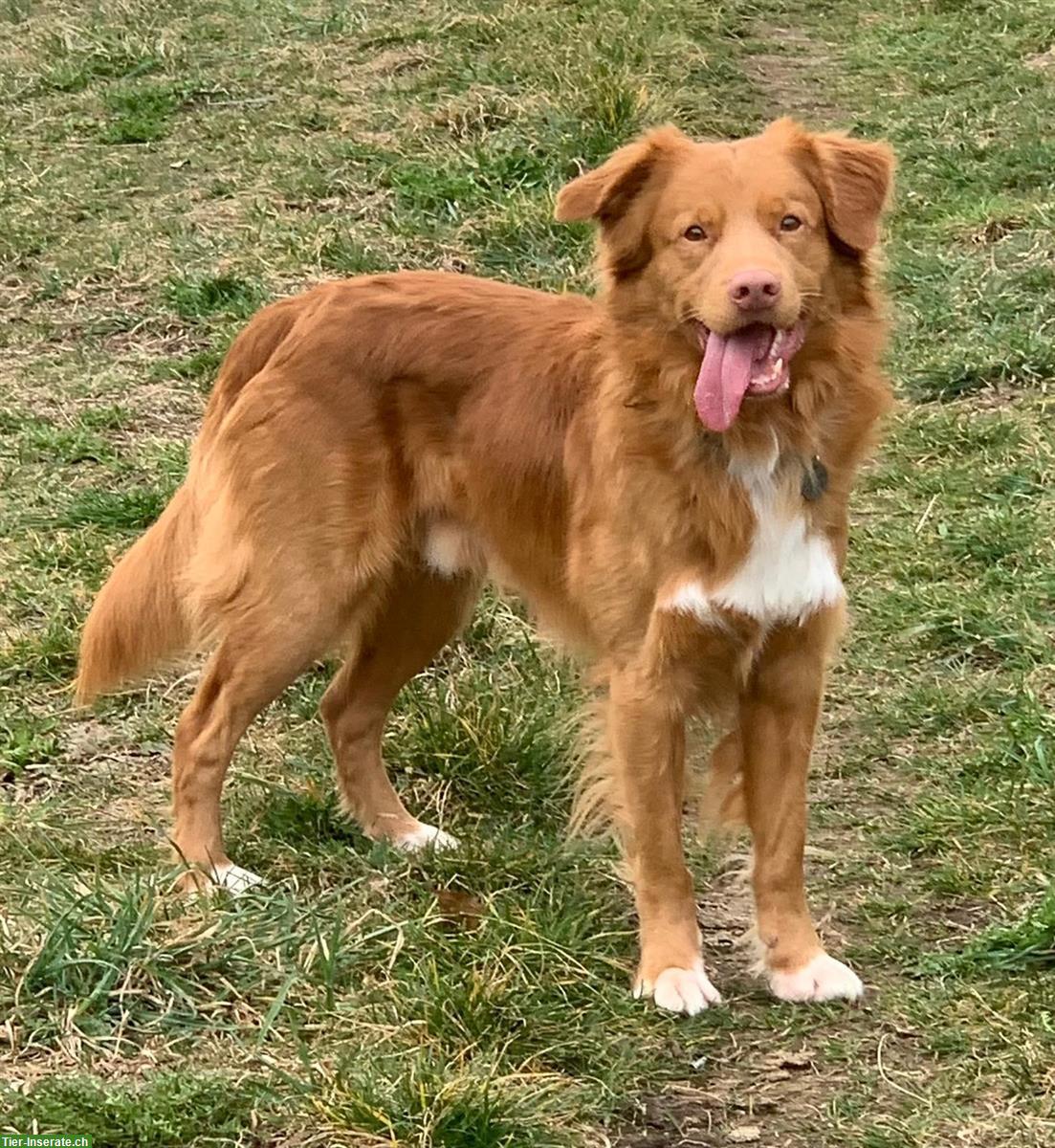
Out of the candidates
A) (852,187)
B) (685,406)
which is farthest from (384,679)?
(852,187)

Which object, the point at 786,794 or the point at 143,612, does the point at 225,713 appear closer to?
the point at 143,612

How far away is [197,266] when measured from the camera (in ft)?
25.4

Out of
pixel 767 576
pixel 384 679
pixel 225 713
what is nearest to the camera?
pixel 767 576

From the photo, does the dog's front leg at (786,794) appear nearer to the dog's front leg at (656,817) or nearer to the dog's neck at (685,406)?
the dog's front leg at (656,817)

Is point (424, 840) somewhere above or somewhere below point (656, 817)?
below

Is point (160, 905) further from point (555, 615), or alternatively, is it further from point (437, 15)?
point (437, 15)

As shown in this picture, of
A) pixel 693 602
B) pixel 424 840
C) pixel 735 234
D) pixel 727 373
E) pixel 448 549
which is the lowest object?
pixel 424 840

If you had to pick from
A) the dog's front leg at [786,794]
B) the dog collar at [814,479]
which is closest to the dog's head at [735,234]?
the dog collar at [814,479]

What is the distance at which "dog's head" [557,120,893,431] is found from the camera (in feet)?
10.6

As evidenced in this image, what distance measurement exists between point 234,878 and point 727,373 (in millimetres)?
1577

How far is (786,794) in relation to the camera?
3.57m

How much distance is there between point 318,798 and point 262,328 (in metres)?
1.16

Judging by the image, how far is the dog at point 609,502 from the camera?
3.39 metres

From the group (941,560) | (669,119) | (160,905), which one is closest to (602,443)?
(160,905)
